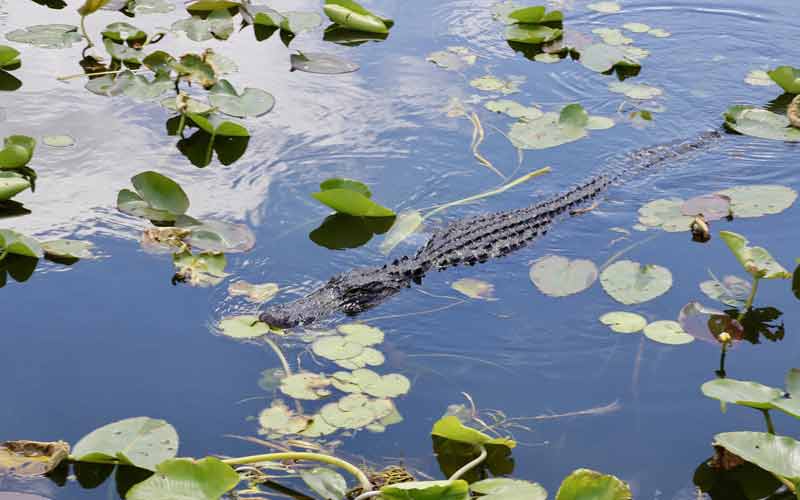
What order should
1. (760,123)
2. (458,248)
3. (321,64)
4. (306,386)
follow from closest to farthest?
1. (306,386)
2. (458,248)
3. (760,123)
4. (321,64)

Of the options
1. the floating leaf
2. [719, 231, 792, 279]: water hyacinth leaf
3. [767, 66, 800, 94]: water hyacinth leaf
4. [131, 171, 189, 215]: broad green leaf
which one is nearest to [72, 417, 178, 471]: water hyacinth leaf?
[131, 171, 189, 215]: broad green leaf

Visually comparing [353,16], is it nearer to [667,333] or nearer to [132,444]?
[667,333]

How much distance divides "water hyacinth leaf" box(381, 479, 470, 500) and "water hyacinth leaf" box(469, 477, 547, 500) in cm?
12

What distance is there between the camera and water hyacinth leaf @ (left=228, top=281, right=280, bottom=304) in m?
3.59

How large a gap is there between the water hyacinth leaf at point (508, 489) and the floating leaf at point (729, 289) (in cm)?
129

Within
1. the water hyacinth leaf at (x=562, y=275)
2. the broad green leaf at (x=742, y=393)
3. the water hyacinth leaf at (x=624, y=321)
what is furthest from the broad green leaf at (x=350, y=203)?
the broad green leaf at (x=742, y=393)

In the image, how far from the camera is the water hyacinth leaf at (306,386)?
120 inches

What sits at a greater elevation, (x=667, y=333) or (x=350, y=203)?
(x=667, y=333)

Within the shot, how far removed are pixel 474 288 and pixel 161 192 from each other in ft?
4.38

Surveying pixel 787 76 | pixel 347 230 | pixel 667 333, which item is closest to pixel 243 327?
pixel 347 230

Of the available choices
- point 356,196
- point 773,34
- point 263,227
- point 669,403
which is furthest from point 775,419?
point 773,34

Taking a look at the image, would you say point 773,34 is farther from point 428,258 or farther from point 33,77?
point 33,77

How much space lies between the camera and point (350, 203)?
3990 millimetres

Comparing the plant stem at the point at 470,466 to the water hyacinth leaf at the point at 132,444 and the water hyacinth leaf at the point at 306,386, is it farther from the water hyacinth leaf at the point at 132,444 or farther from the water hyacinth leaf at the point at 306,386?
the water hyacinth leaf at the point at 132,444
